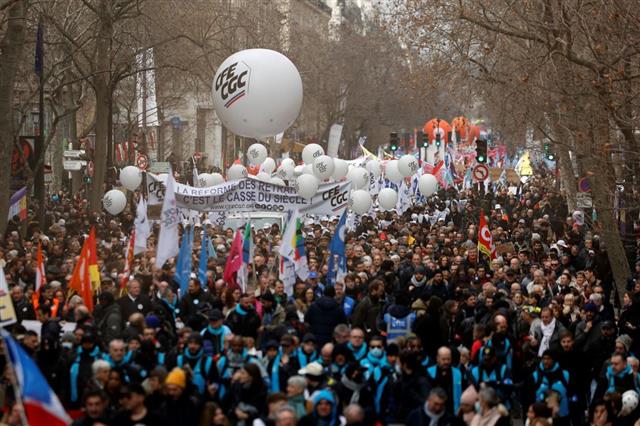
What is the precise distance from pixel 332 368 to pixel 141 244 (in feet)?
29.7

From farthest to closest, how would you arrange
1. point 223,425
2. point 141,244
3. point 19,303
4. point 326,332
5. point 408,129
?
point 408,129 < point 141,244 < point 19,303 < point 326,332 < point 223,425

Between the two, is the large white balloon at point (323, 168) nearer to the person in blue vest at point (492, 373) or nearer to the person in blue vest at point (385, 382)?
the person in blue vest at point (492, 373)

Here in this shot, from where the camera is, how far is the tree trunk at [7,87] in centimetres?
2769

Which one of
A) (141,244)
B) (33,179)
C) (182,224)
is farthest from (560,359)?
(33,179)

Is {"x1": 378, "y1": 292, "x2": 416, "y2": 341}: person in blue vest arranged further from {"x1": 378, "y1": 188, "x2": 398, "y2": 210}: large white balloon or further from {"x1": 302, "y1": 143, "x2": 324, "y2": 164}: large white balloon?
{"x1": 302, "y1": 143, "x2": 324, "y2": 164}: large white balloon

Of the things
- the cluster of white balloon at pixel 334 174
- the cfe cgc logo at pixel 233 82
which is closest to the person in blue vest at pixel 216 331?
the cfe cgc logo at pixel 233 82

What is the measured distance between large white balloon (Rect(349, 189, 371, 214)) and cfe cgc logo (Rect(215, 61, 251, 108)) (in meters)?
8.11

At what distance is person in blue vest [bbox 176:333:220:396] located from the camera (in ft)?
39.2

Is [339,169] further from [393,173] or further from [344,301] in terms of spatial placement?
[344,301]

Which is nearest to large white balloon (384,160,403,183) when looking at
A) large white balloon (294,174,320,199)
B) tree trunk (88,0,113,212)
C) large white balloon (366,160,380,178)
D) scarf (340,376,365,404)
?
large white balloon (366,160,380,178)

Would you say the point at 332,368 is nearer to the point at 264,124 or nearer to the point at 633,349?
the point at 633,349

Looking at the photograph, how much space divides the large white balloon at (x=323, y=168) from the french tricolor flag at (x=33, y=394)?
838 inches

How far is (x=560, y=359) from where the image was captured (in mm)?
14234

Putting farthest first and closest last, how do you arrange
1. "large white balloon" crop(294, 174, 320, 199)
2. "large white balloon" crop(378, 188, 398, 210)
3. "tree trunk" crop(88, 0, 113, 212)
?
"tree trunk" crop(88, 0, 113, 212) < "large white balloon" crop(378, 188, 398, 210) < "large white balloon" crop(294, 174, 320, 199)
